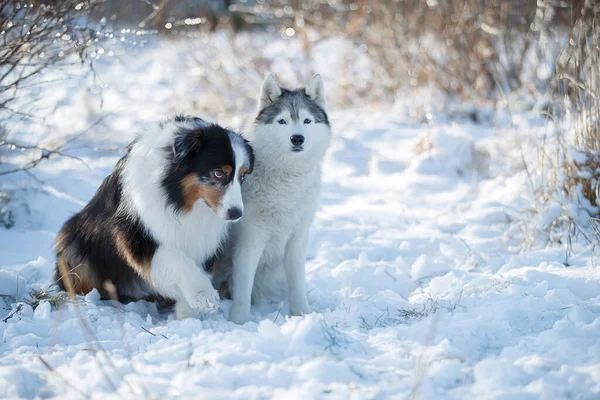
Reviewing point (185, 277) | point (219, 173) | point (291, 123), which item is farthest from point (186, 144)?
point (291, 123)

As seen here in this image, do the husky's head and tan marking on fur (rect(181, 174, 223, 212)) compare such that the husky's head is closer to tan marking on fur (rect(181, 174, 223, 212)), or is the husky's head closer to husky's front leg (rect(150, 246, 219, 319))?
tan marking on fur (rect(181, 174, 223, 212))

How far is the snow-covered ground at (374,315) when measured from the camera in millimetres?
2762

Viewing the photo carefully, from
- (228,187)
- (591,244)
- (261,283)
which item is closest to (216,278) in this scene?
(261,283)

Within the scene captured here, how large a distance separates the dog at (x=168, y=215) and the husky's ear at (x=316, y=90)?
3.29 ft

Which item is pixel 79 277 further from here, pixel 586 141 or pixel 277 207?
pixel 586 141

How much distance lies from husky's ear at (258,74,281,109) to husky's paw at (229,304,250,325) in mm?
1594

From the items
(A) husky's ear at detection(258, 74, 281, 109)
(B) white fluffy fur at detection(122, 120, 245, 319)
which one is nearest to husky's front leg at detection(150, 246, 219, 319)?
(B) white fluffy fur at detection(122, 120, 245, 319)

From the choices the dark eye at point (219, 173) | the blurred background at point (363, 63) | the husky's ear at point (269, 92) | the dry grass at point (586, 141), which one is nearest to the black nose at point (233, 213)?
the dark eye at point (219, 173)

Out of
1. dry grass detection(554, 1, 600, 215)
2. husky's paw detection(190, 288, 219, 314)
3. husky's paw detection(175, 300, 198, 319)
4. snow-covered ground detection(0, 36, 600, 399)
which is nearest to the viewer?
snow-covered ground detection(0, 36, 600, 399)

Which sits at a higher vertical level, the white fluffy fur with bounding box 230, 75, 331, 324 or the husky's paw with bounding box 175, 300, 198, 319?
the white fluffy fur with bounding box 230, 75, 331, 324

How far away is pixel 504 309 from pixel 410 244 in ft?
7.12

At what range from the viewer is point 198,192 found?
373cm

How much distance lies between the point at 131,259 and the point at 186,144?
0.94 metres

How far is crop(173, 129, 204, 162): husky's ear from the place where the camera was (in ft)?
12.0
